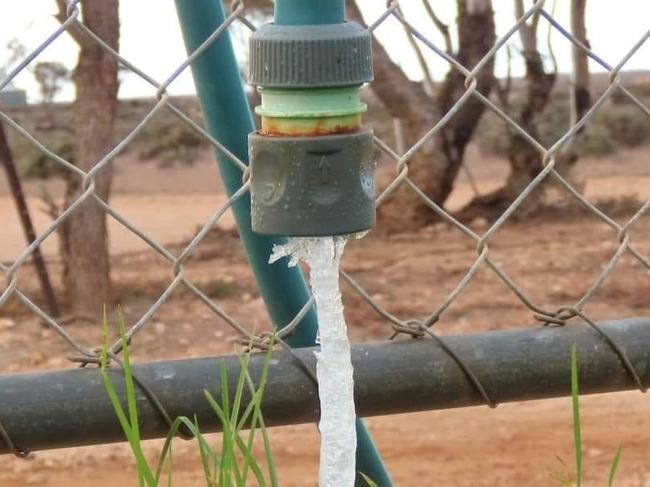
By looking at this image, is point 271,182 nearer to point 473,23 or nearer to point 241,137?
point 241,137

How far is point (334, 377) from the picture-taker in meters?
0.73

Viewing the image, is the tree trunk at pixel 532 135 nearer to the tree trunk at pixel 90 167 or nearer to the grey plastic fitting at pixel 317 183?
the tree trunk at pixel 90 167

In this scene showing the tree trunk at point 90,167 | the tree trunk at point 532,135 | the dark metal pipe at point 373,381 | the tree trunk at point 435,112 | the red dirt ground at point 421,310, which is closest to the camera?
the dark metal pipe at point 373,381

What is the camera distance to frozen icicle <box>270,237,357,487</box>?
72cm

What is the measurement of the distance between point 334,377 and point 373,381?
0.23 meters

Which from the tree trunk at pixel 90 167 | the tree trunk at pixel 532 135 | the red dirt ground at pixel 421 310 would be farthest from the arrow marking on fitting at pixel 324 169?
the tree trunk at pixel 532 135

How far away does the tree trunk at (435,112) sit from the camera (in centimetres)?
600

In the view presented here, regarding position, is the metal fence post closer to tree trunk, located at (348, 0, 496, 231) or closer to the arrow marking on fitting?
the arrow marking on fitting

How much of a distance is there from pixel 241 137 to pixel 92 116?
336cm

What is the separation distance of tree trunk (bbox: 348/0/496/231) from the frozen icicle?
5.07 metres

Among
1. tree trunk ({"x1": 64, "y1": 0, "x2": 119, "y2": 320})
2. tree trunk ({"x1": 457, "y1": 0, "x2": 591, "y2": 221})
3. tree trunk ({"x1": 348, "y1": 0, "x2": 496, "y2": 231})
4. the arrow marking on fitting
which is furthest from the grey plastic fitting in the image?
tree trunk ({"x1": 457, "y1": 0, "x2": 591, "y2": 221})

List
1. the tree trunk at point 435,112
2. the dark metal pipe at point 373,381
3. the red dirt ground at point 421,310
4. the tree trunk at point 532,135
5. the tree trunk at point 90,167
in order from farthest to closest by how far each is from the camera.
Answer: the tree trunk at point 532,135 → the tree trunk at point 435,112 → the tree trunk at point 90,167 → the red dirt ground at point 421,310 → the dark metal pipe at point 373,381

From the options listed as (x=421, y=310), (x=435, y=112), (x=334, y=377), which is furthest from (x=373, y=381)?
(x=435, y=112)

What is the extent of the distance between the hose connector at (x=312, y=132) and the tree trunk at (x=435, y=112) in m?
5.07
